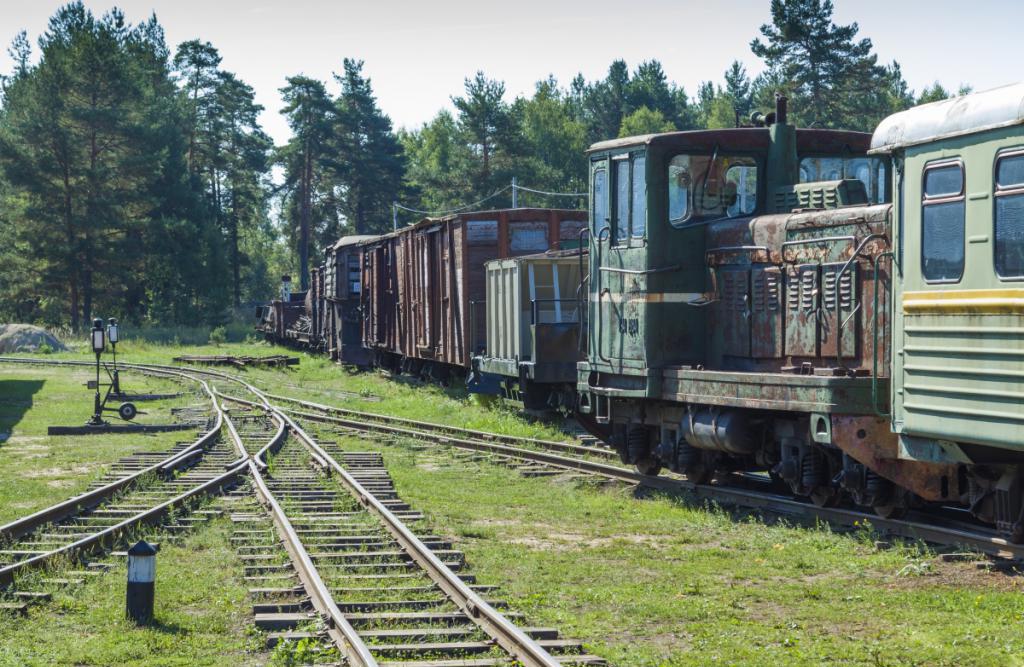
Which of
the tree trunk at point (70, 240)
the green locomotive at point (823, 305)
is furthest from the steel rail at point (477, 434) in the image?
the tree trunk at point (70, 240)

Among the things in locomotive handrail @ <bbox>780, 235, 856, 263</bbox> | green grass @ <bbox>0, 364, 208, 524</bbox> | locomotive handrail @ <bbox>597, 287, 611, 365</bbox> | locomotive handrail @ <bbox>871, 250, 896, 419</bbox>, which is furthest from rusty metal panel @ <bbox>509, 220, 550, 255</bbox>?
locomotive handrail @ <bbox>871, 250, 896, 419</bbox>

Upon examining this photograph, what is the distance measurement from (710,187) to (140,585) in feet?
23.8

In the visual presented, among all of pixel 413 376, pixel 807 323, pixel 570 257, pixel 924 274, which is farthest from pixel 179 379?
pixel 924 274

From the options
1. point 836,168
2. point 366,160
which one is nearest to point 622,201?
point 836,168

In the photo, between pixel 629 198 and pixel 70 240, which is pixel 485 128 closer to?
pixel 70 240

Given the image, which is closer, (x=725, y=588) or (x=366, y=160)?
(x=725, y=588)

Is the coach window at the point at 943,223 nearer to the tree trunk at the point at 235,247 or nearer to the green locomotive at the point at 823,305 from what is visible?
the green locomotive at the point at 823,305

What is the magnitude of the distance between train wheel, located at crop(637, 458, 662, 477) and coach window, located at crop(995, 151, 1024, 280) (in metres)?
6.30

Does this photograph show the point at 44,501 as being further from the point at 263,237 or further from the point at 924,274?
the point at 263,237

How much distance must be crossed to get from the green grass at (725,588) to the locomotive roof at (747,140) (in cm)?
374

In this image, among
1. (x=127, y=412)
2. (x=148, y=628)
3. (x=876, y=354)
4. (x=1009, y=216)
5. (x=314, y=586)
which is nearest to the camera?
(x=148, y=628)

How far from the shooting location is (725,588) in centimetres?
871

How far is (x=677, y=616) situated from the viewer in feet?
25.7

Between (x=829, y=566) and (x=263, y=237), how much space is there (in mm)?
118877
